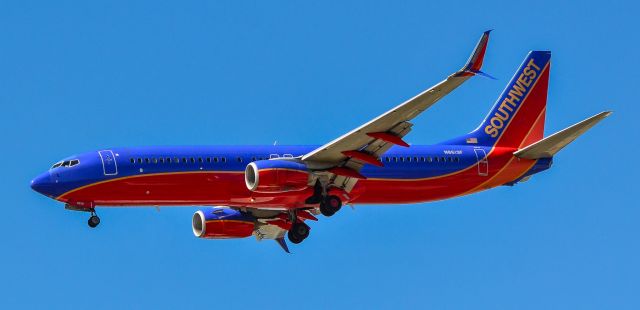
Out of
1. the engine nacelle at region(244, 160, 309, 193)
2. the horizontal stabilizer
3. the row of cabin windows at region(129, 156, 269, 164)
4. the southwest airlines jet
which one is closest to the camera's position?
the engine nacelle at region(244, 160, 309, 193)

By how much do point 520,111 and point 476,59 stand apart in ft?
64.9

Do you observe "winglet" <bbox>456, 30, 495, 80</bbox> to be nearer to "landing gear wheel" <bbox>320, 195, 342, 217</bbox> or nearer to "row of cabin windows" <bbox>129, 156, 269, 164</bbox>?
"landing gear wheel" <bbox>320, 195, 342, 217</bbox>

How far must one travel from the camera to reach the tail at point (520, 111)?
3009 inches

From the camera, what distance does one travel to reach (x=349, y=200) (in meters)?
71.1

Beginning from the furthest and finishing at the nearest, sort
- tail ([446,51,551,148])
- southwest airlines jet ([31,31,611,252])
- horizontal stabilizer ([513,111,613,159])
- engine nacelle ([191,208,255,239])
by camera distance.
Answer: tail ([446,51,551,148])
engine nacelle ([191,208,255,239])
horizontal stabilizer ([513,111,613,159])
southwest airlines jet ([31,31,611,252])

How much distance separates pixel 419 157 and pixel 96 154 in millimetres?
16246

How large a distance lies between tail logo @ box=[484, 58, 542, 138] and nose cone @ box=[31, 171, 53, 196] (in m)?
23.3

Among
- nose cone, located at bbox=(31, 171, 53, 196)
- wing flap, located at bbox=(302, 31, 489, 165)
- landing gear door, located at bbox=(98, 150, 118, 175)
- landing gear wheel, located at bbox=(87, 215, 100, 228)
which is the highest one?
wing flap, located at bbox=(302, 31, 489, 165)

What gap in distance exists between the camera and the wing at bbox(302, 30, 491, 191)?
58500 millimetres

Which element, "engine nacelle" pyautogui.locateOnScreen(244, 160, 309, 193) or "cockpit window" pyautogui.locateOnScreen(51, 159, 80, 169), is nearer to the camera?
"engine nacelle" pyautogui.locateOnScreen(244, 160, 309, 193)

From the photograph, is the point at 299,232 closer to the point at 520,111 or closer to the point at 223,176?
the point at 223,176

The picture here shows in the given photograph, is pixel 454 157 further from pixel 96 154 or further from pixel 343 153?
pixel 96 154

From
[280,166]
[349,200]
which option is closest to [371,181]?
[349,200]

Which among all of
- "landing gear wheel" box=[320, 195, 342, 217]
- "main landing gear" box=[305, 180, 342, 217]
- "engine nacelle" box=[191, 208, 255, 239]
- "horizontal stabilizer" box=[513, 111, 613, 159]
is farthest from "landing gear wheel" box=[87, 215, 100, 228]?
"horizontal stabilizer" box=[513, 111, 613, 159]
